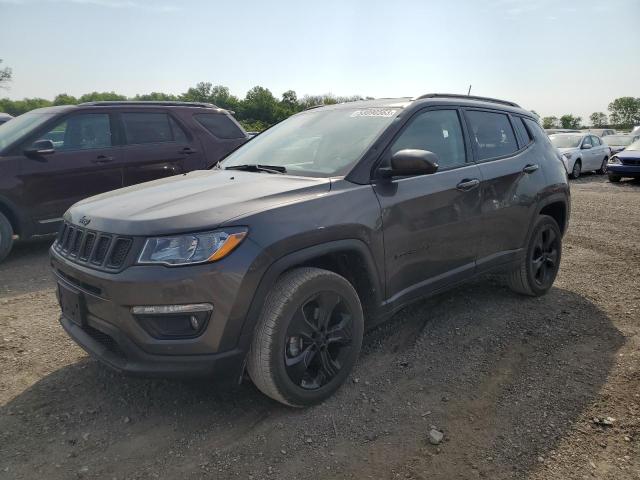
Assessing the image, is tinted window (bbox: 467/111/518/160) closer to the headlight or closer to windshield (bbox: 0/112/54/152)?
the headlight

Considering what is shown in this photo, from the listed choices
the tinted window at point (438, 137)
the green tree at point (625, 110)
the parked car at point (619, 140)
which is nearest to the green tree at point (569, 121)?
the green tree at point (625, 110)

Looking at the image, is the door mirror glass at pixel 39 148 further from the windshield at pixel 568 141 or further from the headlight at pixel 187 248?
the windshield at pixel 568 141

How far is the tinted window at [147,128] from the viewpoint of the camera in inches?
267

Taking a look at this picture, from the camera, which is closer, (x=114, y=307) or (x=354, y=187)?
(x=114, y=307)

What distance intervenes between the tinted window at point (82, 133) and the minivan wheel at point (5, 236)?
1053 millimetres

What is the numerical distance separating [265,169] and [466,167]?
151cm

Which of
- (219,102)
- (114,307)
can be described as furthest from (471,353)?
(219,102)

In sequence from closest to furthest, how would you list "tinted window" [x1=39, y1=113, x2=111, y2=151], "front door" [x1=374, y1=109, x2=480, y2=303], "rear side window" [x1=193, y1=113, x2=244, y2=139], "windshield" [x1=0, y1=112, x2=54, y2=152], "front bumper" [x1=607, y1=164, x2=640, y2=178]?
"front door" [x1=374, y1=109, x2=480, y2=303] → "windshield" [x1=0, y1=112, x2=54, y2=152] → "tinted window" [x1=39, y1=113, x2=111, y2=151] → "rear side window" [x1=193, y1=113, x2=244, y2=139] → "front bumper" [x1=607, y1=164, x2=640, y2=178]

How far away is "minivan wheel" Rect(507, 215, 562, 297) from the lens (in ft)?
15.0

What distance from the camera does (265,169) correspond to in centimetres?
352

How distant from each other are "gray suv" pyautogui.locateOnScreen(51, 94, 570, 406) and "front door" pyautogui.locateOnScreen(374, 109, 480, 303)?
12 millimetres

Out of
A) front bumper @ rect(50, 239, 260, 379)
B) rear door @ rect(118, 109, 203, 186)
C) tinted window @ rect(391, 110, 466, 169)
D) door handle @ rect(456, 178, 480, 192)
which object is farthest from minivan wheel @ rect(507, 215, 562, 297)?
rear door @ rect(118, 109, 203, 186)

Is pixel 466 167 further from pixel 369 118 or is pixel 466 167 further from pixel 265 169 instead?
pixel 265 169

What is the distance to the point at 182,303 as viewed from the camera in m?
2.45
